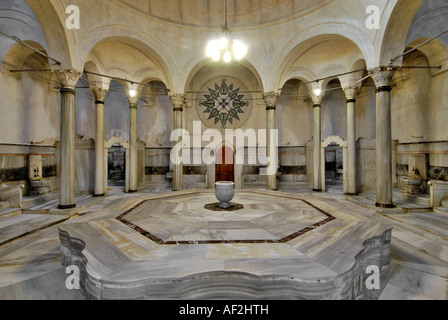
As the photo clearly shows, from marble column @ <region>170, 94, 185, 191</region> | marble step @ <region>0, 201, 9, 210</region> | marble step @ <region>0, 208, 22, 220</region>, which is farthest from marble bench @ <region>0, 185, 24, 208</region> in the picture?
marble column @ <region>170, 94, 185, 191</region>

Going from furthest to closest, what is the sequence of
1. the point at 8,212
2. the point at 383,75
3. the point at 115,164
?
1. the point at 115,164
2. the point at 383,75
3. the point at 8,212

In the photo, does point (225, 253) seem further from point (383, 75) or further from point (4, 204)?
point (4, 204)

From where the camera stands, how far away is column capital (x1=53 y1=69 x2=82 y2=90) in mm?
6775

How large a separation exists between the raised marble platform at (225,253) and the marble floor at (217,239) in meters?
0.03

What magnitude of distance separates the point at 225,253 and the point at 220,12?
10.1 meters

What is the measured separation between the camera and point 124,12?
26.9 ft

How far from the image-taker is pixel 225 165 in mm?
12719

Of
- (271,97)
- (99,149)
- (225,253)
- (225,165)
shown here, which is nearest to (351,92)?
(271,97)

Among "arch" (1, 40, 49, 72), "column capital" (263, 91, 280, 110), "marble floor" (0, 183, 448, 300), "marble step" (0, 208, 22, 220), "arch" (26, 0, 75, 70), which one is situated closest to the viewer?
"marble floor" (0, 183, 448, 300)

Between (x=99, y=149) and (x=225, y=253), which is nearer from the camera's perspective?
(x=225, y=253)

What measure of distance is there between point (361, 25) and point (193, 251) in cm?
835

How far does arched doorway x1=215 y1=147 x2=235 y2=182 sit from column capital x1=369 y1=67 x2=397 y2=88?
23.9 ft

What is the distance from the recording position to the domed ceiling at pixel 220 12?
9.15 m

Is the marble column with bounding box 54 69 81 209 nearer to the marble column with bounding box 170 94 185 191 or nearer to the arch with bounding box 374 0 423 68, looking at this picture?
the marble column with bounding box 170 94 185 191
